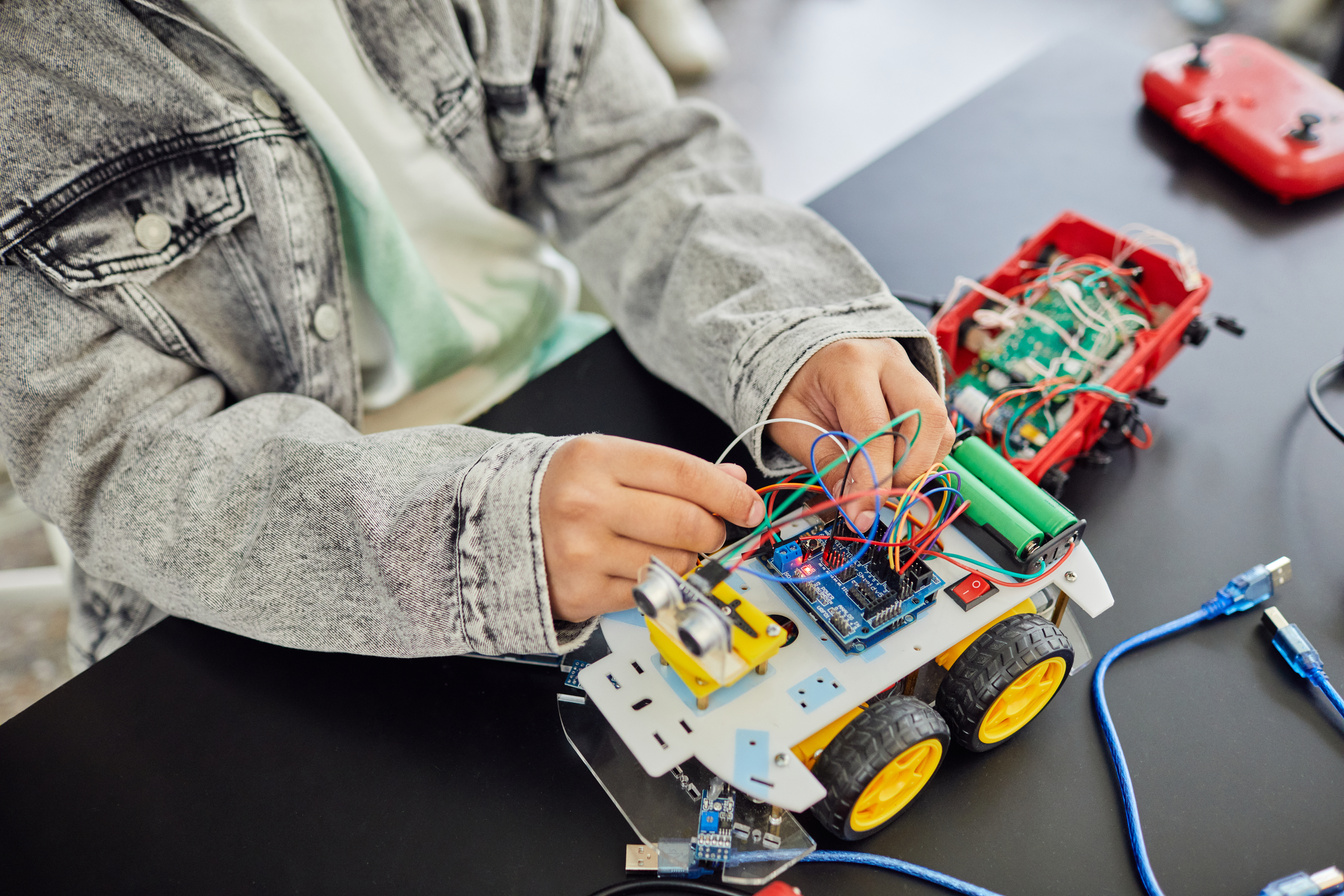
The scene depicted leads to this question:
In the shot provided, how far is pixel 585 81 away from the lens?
103 centimetres

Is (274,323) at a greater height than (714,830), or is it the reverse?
(274,323)

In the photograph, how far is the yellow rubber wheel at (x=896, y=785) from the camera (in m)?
0.62

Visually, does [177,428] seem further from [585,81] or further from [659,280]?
[585,81]

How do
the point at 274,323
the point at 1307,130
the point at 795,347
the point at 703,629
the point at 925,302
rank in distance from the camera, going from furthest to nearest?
the point at 1307,130 < the point at 925,302 < the point at 274,323 < the point at 795,347 < the point at 703,629

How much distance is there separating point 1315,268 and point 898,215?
542 mm

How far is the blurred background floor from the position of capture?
281cm

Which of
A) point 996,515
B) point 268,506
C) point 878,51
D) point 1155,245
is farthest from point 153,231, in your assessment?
point 878,51

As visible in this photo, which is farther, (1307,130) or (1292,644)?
(1307,130)

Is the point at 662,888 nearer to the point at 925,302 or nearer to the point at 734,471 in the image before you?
the point at 734,471

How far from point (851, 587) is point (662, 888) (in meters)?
0.28

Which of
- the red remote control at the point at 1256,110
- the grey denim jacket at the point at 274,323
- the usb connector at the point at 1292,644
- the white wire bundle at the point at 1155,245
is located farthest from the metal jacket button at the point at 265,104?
the red remote control at the point at 1256,110

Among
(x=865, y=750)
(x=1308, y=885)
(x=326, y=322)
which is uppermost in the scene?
(x=326, y=322)

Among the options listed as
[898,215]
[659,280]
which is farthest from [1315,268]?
[659,280]

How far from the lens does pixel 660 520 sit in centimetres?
66
